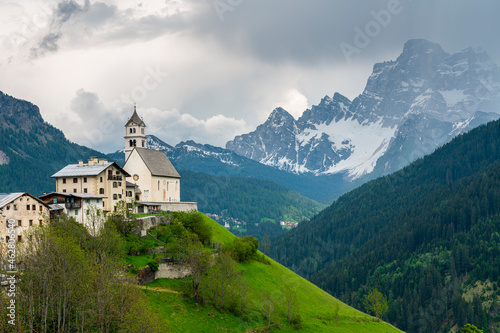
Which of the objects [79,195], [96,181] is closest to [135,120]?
[96,181]

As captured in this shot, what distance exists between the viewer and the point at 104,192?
355ft

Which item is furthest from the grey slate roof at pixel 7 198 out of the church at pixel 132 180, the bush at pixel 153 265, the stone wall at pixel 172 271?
the stone wall at pixel 172 271

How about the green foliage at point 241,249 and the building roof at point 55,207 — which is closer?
the building roof at point 55,207

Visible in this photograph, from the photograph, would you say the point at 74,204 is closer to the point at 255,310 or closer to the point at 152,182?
the point at 152,182

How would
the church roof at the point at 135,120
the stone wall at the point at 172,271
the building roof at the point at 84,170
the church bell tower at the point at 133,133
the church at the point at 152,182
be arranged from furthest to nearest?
the church roof at the point at 135,120, the church bell tower at the point at 133,133, the church at the point at 152,182, the building roof at the point at 84,170, the stone wall at the point at 172,271

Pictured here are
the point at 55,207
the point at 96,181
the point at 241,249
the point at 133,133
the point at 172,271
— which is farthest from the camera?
the point at 133,133

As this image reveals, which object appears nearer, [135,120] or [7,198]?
[7,198]

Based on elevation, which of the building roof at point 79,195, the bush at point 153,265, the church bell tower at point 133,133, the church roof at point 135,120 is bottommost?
the bush at point 153,265

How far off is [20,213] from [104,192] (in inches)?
1018

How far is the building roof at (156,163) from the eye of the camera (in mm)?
130375

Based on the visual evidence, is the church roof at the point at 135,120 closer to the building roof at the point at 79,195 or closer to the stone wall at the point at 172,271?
the building roof at the point at 79,195

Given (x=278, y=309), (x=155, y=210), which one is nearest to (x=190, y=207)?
(x=155, y=210)

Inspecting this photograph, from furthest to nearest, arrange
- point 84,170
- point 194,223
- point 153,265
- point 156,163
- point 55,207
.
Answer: point 156,163 → point 194,223 → point 84,170 → point 55,207 → point 153,265

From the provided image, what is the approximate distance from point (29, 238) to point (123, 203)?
3560 cm
